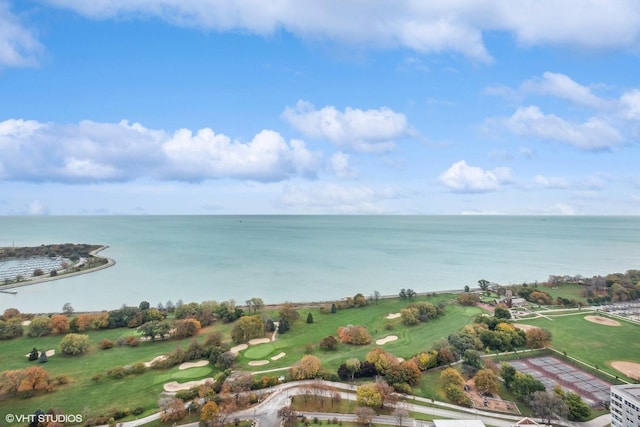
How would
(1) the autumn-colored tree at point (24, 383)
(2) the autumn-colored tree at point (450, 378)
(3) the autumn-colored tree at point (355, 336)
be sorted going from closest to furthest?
(1) the autumn-colored tree at point (24, 383) < (2) the autumn-colored tree at point (450, 378) < (3) the autumn-colored tree at point (355, 336)

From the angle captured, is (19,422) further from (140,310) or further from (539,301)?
(539,301)

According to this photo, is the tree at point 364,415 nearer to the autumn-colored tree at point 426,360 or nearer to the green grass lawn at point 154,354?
the green grass lawn at point 154,354

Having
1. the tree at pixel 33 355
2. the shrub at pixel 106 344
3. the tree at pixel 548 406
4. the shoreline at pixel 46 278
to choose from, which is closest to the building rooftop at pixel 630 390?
the tree at pixel 548 406

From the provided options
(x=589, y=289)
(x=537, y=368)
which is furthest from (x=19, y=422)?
(x=589, y=289)

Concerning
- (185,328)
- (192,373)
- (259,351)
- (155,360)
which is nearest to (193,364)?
(192,373)

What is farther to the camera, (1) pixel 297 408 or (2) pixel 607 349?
(2) pixel 607 349
